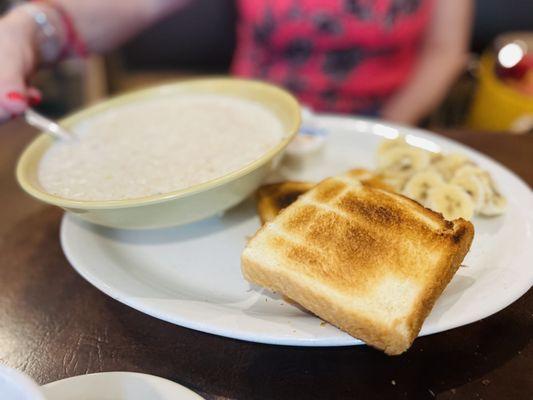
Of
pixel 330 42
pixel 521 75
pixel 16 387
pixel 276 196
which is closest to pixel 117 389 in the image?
pixel 16 387

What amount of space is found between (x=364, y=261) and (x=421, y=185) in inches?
14.0

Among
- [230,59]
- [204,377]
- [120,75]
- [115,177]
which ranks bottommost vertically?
[120,75]

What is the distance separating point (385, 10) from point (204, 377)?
1270mm

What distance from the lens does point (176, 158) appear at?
3.13ft

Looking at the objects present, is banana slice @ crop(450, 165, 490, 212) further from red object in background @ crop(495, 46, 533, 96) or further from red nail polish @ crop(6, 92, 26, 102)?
red object in background @ crop(495, 46, 533, 96)

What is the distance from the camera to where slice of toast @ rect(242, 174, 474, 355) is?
65 cm

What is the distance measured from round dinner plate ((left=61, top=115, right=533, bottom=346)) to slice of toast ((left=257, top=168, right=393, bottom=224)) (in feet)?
0.18

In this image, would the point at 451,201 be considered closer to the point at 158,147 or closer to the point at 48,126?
the point at 158,147

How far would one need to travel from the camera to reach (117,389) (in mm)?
616

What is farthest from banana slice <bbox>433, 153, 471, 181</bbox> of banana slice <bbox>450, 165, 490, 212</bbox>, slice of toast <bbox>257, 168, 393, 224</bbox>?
slice of toast <bbox>257, 168, 393, 224</bbox>

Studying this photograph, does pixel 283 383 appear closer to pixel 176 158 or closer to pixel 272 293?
pixel 272 293

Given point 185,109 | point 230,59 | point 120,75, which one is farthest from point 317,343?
point 120,75

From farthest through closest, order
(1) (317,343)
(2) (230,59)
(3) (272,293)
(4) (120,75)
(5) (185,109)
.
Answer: (4) (120,75) < (2) (230,59) < (5) (185,109) < (3) (272,293) < (1) (317,343)

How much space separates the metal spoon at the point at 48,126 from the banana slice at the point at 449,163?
0.78 m
